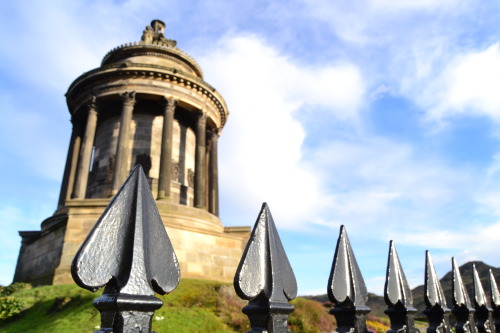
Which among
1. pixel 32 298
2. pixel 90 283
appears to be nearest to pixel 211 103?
pixel 32 298

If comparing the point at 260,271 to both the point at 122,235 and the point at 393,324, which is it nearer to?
the point at 122,235

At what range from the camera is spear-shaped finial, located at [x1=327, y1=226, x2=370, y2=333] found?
9.60 feet

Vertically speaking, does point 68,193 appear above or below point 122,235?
above

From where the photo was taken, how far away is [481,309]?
5.77 m

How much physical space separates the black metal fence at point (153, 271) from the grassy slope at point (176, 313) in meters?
6.42

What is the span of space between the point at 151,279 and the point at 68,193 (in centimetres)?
2106

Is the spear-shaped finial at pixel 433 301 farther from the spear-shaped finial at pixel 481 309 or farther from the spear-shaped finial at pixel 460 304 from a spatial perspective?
the spear-shaped finial at pixel 481 309

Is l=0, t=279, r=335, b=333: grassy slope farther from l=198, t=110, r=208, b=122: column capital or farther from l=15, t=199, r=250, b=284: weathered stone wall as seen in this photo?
l=198, t=110, r=208, b=122: column capital

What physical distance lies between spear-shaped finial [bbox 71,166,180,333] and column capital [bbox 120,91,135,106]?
1932cm

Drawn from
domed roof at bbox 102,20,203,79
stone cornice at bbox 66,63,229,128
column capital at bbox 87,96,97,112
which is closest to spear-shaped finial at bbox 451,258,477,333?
stone cornice at bbox 66,63,229,128

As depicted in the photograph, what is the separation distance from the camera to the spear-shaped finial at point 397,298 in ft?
12.0

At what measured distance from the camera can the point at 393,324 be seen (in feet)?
12.1

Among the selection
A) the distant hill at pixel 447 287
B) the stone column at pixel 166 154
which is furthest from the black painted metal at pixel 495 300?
the stone column at pixel 166 154

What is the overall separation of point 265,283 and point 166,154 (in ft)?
58.2
